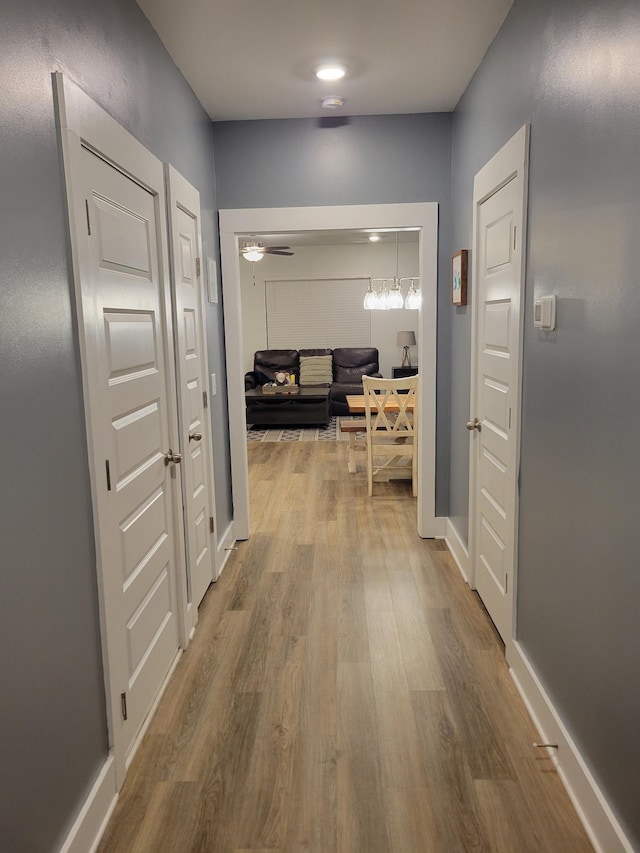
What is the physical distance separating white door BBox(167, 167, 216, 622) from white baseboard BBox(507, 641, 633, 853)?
Answer: 1497 millimetres

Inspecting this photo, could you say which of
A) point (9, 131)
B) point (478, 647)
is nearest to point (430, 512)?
point (478, 647)

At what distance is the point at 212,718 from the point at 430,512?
2169 mm

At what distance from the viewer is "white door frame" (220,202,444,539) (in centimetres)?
375

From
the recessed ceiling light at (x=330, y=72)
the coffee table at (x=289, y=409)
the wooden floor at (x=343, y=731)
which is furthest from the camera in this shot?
the coffee table at (x=289, y=409)

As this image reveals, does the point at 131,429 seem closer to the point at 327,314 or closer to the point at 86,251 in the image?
the point at 86,251

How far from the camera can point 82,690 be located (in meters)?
1.66

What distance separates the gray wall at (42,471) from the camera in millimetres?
1296

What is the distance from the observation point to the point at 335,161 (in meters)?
3.71

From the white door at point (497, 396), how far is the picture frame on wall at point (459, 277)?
0.23 m

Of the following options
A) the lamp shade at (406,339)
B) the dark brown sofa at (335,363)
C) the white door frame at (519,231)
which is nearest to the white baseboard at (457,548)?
the white door frame at (519,231)

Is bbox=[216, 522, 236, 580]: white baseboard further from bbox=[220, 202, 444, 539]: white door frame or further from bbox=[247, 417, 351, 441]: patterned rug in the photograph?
bbox=[247, 417, 351, 441]: patterned rug

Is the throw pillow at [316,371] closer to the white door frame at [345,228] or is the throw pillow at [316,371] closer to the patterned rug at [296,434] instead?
the patterned rug at [296,434]

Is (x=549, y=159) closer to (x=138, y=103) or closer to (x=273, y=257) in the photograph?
(x=138, y=103)

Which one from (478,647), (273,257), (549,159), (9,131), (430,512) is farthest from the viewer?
(273,257)
